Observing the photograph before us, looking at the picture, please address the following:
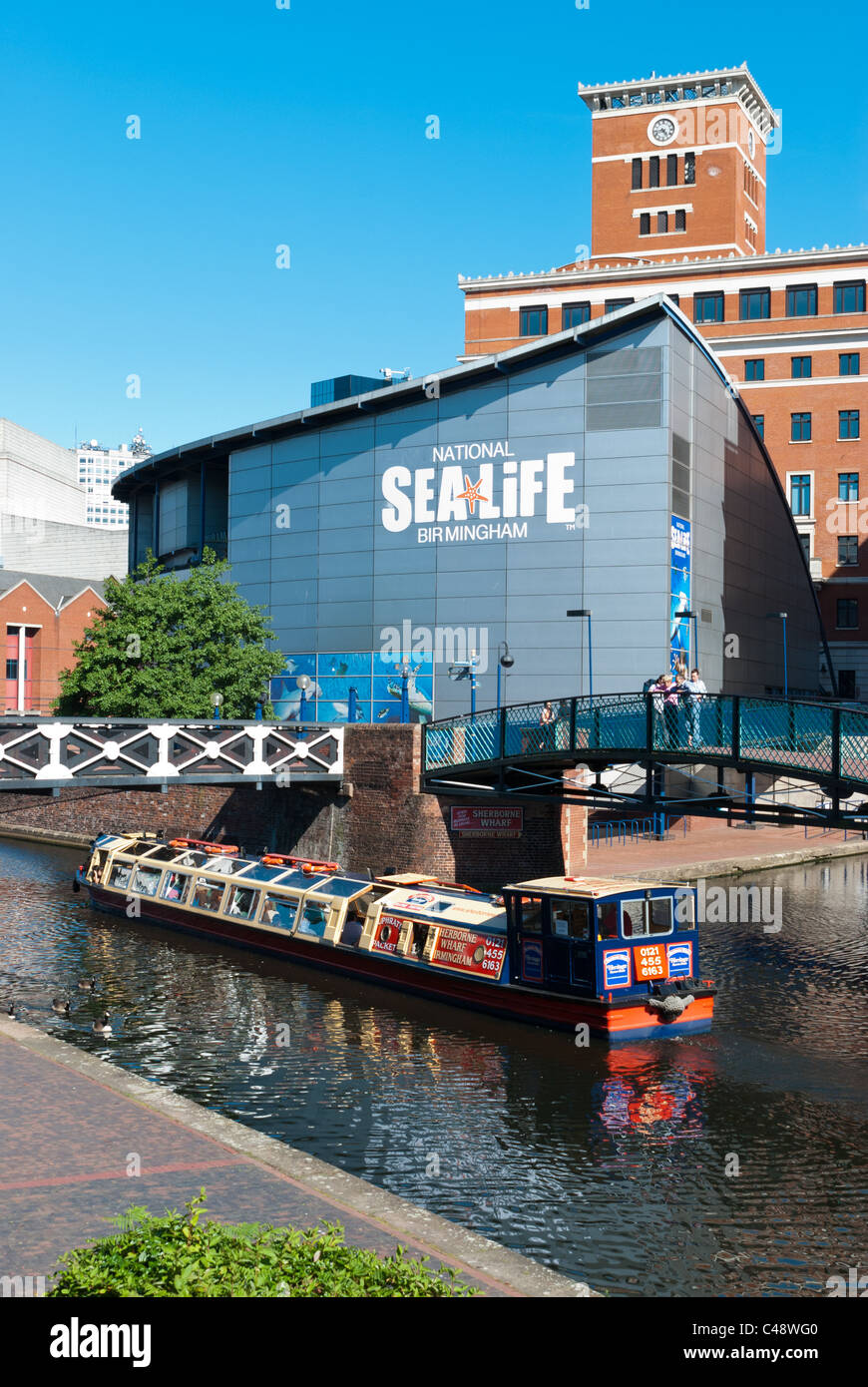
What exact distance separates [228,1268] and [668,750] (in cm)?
2081

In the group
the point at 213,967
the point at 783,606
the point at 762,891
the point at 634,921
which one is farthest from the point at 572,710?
the point at 783,606

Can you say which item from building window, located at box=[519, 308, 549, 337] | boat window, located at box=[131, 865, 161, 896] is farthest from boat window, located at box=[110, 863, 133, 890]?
building window, located at box=[519, 308, 549, 337]

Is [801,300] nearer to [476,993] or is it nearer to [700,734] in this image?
[700,734]

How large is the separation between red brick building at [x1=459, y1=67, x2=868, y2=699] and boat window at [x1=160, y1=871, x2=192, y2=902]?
46.5 meters

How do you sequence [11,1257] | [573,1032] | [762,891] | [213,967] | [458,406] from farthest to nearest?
[458,406] < [762,891] < [213,967] < [573,1032] < [11,1257]

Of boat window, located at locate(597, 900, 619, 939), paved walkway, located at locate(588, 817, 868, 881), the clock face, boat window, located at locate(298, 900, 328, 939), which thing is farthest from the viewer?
the clock face

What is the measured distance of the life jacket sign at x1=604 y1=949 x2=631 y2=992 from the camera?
75.7 feet

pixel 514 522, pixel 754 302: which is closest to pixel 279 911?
pixel 514 522

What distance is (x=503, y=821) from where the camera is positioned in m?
36.1

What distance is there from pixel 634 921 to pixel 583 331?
26833 mm

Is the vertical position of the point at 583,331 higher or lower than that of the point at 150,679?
higher

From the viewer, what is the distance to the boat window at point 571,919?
23.5 metres

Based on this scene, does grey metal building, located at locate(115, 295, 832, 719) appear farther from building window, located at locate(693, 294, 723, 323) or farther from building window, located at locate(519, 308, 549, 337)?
building window, located at locate(519, 308, 549, 337)
